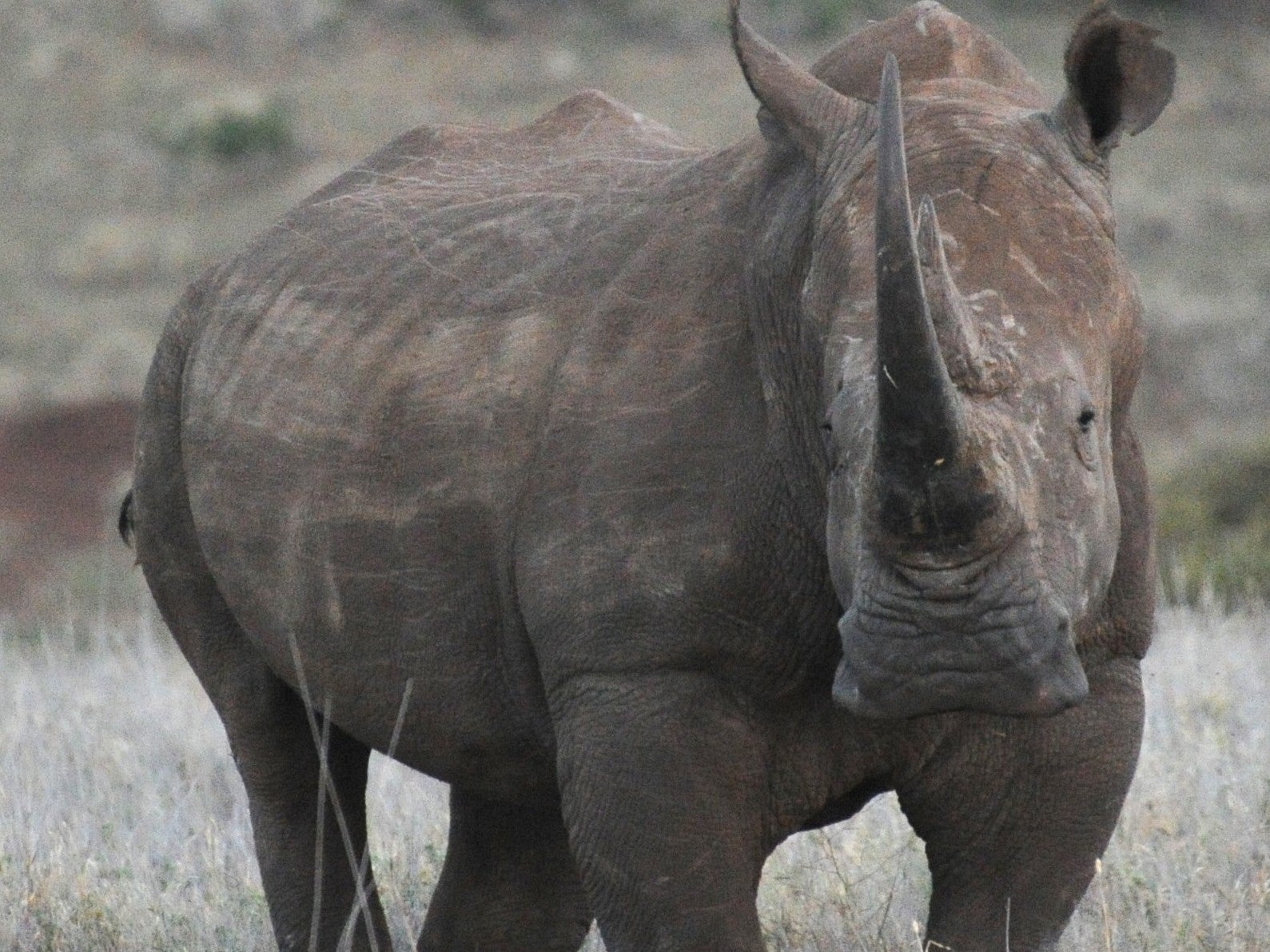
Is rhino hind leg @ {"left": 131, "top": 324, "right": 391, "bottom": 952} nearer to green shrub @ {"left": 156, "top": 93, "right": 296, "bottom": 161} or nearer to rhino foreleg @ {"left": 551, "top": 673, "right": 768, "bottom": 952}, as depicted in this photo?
rhino foreleg @ {"left": 551, "top": 673, "right": 768, "bottom": 952}

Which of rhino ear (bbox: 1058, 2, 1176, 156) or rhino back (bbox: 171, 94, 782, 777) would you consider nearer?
rhino ear (bbox: 1058, 2, 1176, 156)

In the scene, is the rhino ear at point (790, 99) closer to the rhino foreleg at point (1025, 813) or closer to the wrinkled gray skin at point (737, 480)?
the wrinkled gray skin at point (737, 480)

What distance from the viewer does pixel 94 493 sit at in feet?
84.1

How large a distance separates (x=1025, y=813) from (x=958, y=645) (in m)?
1.04

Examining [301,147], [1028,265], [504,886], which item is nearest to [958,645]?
[1028,265]

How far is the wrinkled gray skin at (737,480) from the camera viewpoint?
3428mm

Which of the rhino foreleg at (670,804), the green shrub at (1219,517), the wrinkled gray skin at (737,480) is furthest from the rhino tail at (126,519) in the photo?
the green shrub at (1219,517)

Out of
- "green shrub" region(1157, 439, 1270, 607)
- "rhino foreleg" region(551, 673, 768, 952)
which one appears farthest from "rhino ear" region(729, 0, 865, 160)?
"green shrub" region(1157, 439, 1270, 607)

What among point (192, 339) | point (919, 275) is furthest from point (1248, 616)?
point (919, 275)

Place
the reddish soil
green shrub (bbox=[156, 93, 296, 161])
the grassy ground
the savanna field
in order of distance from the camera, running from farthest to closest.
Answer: green shrub (bbox=[156, 93, 296, 161]) → the reddish soil → the savanna field → the grassy ground

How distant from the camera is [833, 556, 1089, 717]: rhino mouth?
337cm

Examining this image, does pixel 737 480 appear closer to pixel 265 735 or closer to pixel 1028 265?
pixel 1028 265

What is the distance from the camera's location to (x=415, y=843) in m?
6.67

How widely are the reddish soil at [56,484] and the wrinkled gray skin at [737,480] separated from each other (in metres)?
18.2
